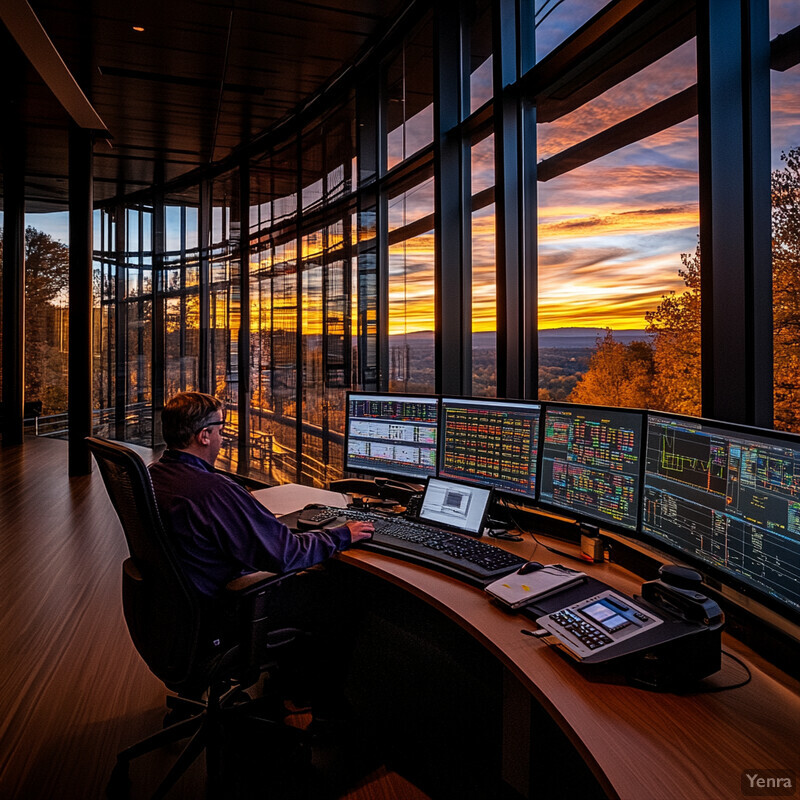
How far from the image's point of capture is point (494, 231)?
131 inches

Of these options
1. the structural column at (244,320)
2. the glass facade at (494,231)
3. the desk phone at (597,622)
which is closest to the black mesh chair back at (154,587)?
the desk phone at (597,622)

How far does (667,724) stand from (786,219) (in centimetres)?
150

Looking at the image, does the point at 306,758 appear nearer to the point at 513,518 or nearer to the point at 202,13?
the point at 513,518

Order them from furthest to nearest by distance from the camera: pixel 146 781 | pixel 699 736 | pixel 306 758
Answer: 1. pixel 306 758
2. pixel 146 781
3. pixel 699 736

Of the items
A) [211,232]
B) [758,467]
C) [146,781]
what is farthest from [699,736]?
[211,232]

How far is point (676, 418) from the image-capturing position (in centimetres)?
169

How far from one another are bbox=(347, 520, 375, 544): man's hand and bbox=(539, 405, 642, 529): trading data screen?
2.27 feet

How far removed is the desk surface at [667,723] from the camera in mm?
1060

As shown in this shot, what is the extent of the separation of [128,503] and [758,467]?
186 centimetres

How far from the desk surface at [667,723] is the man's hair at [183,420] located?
1285mm

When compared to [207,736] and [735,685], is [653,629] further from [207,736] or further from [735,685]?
[207,736]

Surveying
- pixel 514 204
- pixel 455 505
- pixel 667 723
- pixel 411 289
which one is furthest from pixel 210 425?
pixel 411 289

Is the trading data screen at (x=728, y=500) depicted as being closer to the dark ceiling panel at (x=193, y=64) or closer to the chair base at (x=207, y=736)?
the chair base at (x=207, y=736)

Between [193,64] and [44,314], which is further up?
[193,64]
